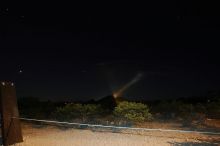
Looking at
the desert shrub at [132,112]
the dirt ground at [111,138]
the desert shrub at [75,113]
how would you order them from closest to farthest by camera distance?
the dirt ground at [111,138]
the desert shrub at [132,112]
the desert shrub at [75,113]

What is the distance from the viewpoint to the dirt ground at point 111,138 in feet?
45.2

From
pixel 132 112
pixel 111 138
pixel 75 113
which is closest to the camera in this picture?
pixel 111 138

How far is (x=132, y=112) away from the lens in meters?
19.8

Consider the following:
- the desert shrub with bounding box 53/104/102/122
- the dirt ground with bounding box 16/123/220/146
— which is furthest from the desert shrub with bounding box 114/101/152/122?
the dirt ground with bounding box 16/123/220/146

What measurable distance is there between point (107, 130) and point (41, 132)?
111 inches

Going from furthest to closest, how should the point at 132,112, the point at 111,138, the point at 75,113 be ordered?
the point at 75,113 < the point at 132,112 < the point at 111,138

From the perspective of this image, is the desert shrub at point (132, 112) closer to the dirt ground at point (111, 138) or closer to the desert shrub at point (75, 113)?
the desert shrub at point (75, 113)

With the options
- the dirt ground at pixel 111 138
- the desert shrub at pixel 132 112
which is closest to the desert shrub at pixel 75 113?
the desert shrub at pixel 132 112

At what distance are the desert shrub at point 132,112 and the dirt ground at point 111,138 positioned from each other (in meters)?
2.85

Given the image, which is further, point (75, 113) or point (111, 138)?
point (75, 113)

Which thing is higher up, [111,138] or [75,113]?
[75,113]

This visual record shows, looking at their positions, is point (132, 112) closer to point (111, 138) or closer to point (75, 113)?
point (75, 113)

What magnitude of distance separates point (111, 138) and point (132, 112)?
16.5ft

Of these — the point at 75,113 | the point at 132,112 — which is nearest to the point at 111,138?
the point at 132,112
